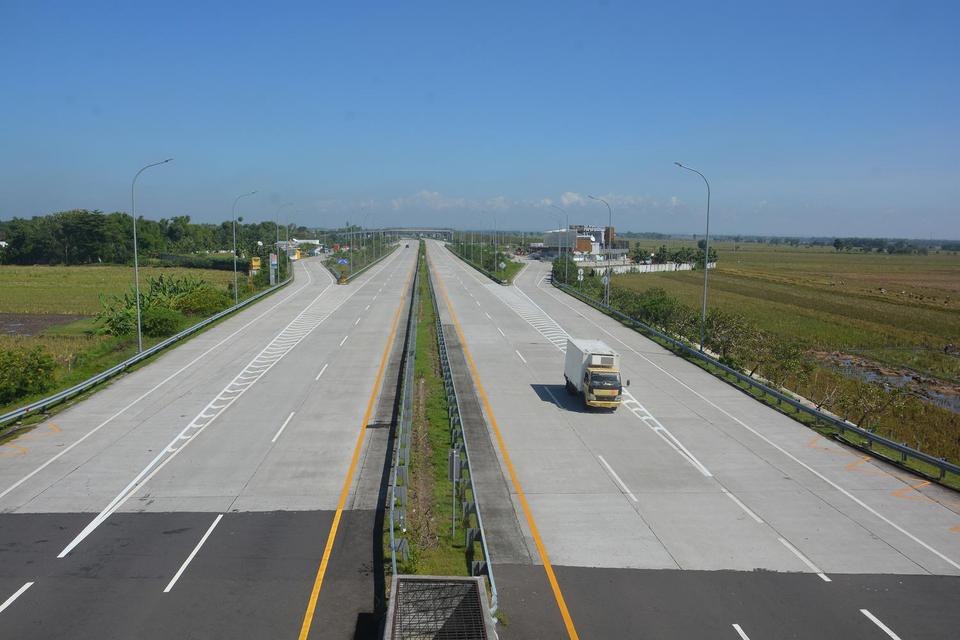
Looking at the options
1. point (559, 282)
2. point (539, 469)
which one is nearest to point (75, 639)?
point (539, 469)

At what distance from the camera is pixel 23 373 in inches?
1067

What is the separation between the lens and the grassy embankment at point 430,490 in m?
14.2

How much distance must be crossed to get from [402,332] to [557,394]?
16.8 metres

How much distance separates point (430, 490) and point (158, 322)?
28667 millimetres

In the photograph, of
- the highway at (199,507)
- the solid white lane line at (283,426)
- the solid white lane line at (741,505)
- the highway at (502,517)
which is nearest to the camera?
the highway at (199,507)

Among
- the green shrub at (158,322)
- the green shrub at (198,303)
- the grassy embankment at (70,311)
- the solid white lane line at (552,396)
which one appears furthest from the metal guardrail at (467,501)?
the green shrub at (198,303)

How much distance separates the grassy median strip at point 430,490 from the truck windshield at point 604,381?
18.0 ft

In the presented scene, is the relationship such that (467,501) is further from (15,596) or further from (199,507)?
(15,596)

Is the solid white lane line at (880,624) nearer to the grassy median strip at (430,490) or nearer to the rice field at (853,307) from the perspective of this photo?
the grassy median strip at (430,490)

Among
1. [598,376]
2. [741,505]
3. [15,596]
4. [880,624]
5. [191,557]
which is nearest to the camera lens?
[880,624]

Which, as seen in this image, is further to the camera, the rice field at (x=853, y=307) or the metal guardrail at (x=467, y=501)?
the rice field at (x=853, y=307)

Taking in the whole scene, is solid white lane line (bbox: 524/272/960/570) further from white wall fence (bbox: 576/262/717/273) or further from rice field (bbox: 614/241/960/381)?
white wall fence (bbox: 576/262/717/273)

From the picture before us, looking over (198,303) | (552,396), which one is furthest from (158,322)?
(552,396)

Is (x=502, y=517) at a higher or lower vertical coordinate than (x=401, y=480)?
lower
